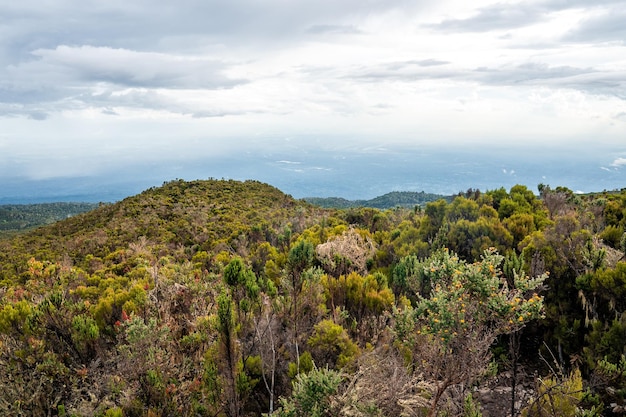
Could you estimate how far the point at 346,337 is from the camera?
20.0 ft

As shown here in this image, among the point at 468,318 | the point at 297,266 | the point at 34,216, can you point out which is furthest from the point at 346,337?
the point at 34,216

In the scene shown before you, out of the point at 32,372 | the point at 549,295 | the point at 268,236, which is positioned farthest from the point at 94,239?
the point at 549,295

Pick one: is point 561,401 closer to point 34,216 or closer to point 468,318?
point 468,318

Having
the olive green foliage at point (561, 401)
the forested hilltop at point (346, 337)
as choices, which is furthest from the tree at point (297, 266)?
the olive green foliage at point (561, 401)

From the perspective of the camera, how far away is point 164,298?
7.73m

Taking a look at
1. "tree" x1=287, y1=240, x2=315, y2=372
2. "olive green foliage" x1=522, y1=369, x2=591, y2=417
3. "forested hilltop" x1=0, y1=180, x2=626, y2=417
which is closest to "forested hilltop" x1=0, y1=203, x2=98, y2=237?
"forested hilltop" x1=0, y1=180, x2=626, y2=417

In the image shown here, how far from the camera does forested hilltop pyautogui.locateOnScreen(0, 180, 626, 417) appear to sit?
4539mm

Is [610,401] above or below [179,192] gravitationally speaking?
below

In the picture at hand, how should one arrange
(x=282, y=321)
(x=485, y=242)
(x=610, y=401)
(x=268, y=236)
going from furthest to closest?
(x=268, y=236), (x=485, y=242), (x=282, y=321), (x=610, y=401)

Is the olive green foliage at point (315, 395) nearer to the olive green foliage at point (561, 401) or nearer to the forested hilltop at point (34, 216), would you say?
the olive green foliage at point (561, 401)

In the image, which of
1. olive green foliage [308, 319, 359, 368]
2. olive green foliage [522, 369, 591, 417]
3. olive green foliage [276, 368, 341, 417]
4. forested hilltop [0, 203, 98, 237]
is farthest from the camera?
forested hilltop [0, 203, 98, 237]

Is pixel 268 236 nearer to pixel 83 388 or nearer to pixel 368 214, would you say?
pixel 368 214

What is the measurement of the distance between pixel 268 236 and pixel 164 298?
10786 mm

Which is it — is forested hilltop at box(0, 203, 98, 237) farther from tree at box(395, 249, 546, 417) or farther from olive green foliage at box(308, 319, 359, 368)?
tree at box(395, 249, 546, 417)
